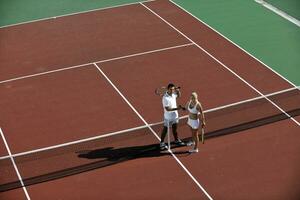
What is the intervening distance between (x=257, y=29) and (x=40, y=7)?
8.84m

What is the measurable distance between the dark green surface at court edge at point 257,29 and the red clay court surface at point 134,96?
0.49 m

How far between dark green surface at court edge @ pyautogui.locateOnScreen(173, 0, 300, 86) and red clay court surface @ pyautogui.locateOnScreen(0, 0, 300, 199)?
0.49 metres

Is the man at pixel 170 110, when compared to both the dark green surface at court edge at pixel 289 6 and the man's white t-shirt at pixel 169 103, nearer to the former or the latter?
the man's white t-shirt at pixel 169 103

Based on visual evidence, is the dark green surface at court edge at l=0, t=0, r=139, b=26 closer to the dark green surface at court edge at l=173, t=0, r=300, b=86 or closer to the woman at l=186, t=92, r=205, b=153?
the dark green surface at court edge at l=173, t=0, r=300, b=86

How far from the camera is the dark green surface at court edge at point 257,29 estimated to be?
18.0 m

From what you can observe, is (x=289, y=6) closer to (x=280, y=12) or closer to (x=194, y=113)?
(x=280, y=12)

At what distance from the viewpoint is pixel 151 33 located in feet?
65.7

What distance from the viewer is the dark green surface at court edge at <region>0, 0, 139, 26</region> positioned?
2191cm

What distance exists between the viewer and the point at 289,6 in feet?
71.4

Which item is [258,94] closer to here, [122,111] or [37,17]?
[122,111]

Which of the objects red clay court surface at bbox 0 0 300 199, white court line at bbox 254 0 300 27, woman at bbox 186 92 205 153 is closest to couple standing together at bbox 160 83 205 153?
woman at bbox 186 92 205 153

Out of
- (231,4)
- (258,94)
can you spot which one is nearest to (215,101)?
(258,94)

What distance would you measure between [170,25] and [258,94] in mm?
5744

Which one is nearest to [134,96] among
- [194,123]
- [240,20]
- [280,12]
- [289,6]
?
[194,123]
